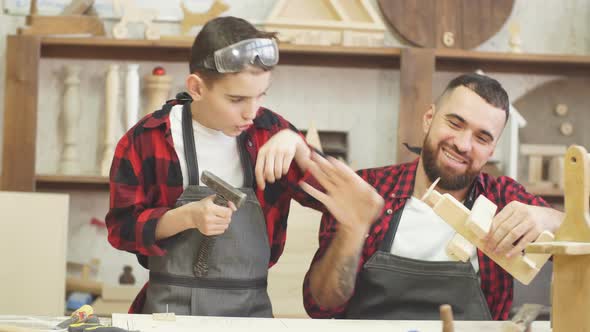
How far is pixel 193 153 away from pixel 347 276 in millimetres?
435

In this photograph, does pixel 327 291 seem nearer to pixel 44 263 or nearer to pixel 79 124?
pixel 44 263

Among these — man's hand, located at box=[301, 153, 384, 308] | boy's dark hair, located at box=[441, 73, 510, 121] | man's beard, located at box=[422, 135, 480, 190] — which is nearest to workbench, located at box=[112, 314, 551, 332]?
man's hand, located at box=[301, 153, 384, 308]

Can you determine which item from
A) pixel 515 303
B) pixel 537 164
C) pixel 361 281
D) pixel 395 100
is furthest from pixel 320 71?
pixel 361 281

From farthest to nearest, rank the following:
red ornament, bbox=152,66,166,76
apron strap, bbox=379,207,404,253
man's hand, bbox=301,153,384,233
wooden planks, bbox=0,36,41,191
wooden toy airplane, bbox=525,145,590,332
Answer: red ornament, bbox=152,66,166,76
wooden planks, bbox=0,36,41,191
apron strap, bbox=379,207,404,253
man's hand, bbox=301,153,384,233
wooden toy airplane, bbox=525,145,590,332

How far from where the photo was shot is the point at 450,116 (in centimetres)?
220

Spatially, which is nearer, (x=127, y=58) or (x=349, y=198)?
(x=349, y=198)

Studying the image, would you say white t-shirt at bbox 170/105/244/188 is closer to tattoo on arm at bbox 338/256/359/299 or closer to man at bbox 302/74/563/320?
man at bbox 302/74/563/320

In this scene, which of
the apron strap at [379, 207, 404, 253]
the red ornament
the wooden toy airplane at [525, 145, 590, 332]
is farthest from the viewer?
the red ornament

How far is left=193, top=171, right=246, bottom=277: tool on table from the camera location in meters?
1.64

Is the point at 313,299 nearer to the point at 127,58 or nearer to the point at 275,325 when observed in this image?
the point at 275,325

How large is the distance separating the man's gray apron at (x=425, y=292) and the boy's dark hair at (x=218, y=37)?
0.65 meters

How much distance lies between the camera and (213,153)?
1938 mm

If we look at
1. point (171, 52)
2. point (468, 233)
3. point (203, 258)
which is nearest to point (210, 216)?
point (203, 258)

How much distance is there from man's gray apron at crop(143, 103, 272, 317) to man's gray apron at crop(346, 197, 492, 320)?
0.31 meters
